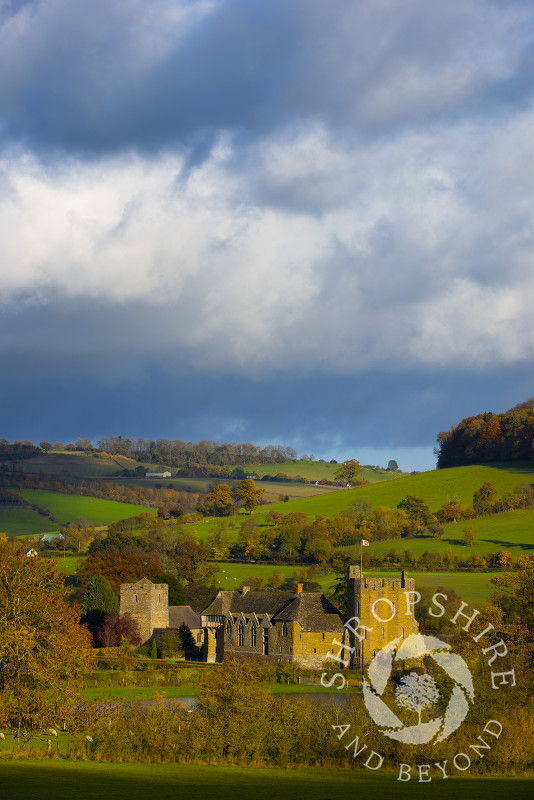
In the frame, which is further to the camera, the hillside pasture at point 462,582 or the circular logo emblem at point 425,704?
the hillside pasture at point 462,582

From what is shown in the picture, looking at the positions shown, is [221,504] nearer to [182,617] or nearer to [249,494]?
[249,494]

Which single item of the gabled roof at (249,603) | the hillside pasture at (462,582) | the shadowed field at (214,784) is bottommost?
the shadowed field at (214,784)

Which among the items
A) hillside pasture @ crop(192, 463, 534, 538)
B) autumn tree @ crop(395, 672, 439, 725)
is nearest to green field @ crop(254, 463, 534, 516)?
hillside pasture @ crop(192, 463, 534, 538)

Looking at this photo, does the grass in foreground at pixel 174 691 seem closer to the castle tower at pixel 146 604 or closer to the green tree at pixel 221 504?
the castle tower at pixel 146 604

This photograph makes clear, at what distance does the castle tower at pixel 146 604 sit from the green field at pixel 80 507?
5979cm

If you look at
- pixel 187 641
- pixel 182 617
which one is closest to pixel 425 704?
pixel 187 641

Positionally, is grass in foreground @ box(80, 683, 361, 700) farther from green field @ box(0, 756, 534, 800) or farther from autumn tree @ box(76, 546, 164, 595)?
autumn tree @ box(76, 546, 164, 595)

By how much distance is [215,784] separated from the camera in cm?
2623

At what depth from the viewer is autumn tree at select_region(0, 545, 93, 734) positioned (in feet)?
106

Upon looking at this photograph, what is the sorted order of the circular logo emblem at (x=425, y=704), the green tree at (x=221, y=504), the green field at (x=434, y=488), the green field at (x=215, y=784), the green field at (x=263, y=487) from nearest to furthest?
the green field at (x=215, y=784), the circular logo emblem at (x=425, y=704), the green field at (x=434, y=488), the green tree at (x=221, y=504), the green field at (x=263, y=487)

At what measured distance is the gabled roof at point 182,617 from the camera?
90438 millimetres

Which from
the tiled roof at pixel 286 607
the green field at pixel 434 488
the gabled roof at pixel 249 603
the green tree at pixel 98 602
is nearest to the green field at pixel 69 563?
the green tree at pixel 98 602

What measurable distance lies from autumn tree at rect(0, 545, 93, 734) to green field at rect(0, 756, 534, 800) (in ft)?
11.2

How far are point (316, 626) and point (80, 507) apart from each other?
9067 cm
